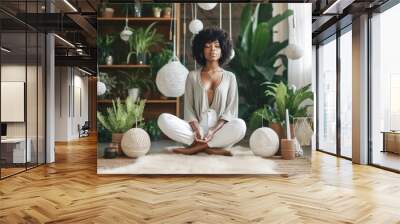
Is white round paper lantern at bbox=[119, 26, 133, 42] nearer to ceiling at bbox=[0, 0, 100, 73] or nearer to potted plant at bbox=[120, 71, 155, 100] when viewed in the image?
potted plant at bbox=[120, 71, 155, 100]

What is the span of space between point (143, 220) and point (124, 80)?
118 inches

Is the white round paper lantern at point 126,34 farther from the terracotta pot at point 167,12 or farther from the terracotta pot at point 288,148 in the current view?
the terracotta pot at point 288,148

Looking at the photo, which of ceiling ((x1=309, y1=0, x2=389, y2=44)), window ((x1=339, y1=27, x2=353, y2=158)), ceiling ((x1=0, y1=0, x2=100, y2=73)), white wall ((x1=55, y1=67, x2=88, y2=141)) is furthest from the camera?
white wall ((x1=55, y1=67, x2=88, y2=141))

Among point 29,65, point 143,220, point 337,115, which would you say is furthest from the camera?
point 337,115

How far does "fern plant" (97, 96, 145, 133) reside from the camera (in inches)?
245

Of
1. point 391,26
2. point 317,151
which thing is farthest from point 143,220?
point 317,151

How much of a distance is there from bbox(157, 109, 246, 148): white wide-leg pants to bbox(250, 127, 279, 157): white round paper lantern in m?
0.20

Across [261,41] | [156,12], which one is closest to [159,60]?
[156,12]

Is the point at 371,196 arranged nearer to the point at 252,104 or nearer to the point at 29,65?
the point at 252,104

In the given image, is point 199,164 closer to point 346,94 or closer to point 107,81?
point 107,81

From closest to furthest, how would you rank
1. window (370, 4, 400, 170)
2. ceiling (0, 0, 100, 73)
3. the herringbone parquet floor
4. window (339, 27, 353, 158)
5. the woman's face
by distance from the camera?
the herringbone parquet floor
ceiling (0, 0, 100, 73)
the woman's face
window (370, 4, 400, 170)
window (339, 27, 353, 158)

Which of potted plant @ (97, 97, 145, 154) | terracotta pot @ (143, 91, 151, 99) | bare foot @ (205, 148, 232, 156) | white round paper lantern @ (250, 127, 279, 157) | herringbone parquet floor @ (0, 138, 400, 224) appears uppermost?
terracotta pot @ (143, 91, 151, 99)

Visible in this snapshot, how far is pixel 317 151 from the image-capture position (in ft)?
33.7

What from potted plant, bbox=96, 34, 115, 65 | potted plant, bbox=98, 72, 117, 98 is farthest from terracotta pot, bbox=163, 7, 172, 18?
potted plant, bbox=98, 72, 117, 98
